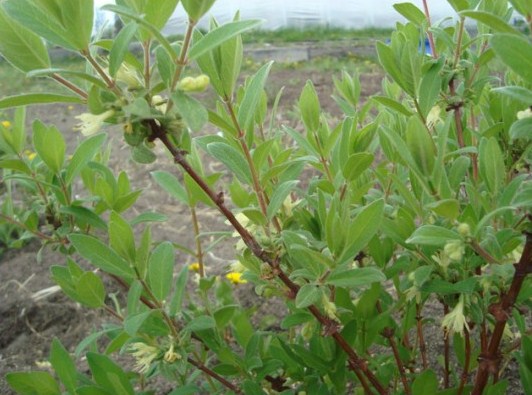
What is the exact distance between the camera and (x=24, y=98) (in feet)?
2.33

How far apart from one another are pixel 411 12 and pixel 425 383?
1.97 ft

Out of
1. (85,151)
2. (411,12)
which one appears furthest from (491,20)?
(85,151)

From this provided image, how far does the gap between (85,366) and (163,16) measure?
4.19 ft

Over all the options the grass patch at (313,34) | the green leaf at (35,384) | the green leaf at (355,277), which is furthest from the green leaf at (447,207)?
the grass patch at (313,34)

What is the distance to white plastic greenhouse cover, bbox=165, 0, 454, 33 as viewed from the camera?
27.2 feet

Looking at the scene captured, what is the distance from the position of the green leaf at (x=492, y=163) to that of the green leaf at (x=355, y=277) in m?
0.19

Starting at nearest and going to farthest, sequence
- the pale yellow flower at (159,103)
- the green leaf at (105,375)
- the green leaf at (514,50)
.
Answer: the green leaf at (514,50) → the pale yellow flower at (159,103) → the green leaf at (105,375)

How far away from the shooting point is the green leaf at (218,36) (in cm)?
67

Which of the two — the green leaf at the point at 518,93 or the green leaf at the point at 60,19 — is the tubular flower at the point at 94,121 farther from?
the green leaf at the point at 518,93

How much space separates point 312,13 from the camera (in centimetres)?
865

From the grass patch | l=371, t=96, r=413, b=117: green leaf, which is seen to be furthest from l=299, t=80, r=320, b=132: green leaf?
the grass patch

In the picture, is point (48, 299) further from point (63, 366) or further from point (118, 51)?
point (118, 51)

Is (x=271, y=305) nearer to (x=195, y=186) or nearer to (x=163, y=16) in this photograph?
(x=195, y=186)

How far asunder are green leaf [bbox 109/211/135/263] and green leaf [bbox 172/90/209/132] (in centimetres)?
25
